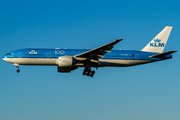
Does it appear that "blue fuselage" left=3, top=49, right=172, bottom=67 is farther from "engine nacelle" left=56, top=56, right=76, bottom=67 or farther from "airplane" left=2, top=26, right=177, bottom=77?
"engine nacelle" left=56, top=56, right=76, bottom=67

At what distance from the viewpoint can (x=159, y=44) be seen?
5091cm

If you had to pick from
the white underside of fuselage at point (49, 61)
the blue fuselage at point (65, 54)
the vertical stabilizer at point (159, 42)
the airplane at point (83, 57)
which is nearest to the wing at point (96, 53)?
the airplane at point (83, 57)

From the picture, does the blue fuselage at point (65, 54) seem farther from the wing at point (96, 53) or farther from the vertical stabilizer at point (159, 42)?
the vertical stabilizer at point (159, 42)

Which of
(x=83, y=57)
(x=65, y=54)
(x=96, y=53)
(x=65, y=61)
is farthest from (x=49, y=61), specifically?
(x=96, y=53)

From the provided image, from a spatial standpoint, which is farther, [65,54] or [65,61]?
[65,54]

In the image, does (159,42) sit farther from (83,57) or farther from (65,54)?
(65,54)

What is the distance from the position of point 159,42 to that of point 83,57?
46.5ft

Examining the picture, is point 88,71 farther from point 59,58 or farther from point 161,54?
point 161,54

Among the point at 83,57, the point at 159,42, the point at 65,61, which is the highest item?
the point at 159,42

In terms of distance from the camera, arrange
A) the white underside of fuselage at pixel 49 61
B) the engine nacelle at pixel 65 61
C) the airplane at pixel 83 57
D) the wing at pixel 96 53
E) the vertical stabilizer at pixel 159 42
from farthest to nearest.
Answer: the vertical stabilizer at pixel 159 42 → the white underside of fuselage at pixel 49 61 → the airplane at pixel 83 57 → the engine nacelle at pixel 65 61 → the wing at pixel 96 53

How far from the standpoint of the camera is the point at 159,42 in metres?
51.1

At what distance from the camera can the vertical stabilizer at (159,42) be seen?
165 feet

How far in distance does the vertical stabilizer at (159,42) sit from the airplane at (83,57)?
144 centimetres

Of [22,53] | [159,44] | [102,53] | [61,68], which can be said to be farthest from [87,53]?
[159,44]
